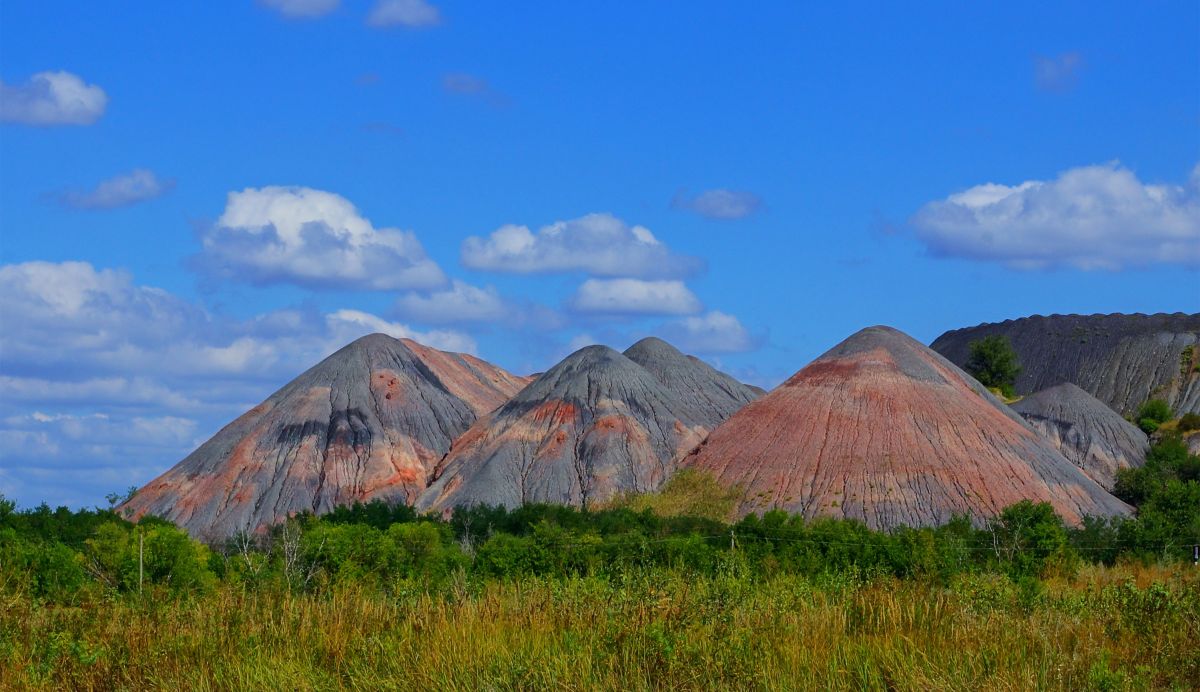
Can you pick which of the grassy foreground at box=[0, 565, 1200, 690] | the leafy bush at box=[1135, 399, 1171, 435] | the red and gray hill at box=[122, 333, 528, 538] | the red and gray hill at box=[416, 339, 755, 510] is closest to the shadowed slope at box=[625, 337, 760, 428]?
the red and gray hill at box=[416, 339, 755, 510]

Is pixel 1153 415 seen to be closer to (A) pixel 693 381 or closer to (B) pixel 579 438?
(A) pixel 693 381

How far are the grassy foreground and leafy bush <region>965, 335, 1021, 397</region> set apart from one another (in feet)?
336

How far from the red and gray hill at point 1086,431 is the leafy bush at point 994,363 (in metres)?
21.4

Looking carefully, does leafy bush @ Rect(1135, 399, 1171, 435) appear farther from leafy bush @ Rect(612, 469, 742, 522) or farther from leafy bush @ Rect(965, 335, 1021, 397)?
leafy bush @ Rect(612, 469, 742, 522)

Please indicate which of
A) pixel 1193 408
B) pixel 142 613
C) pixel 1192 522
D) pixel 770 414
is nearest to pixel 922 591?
pixel 142 613

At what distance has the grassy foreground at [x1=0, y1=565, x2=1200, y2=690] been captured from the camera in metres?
14.4

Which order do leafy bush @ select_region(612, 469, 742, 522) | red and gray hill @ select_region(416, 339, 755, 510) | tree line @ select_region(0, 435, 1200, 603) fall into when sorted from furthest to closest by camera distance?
red and gray hill @ select_region(416, 339, 755, 510)
leafy bush @ select_region(612, 469, 742, 522)
tree line @ select_region(0, 435, 1200, 603)

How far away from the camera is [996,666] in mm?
14156

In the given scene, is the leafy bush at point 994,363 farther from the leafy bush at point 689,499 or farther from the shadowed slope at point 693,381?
the leafy bush at point 689,499

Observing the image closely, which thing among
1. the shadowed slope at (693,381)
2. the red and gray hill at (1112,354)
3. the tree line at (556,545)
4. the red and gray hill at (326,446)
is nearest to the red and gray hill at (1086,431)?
the red and gray hill at (1112,354)

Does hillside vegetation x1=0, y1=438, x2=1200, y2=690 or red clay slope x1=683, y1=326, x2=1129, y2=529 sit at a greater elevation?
red clay slope x1=683, y1=326, x2=1129, y2=529

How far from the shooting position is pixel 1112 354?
11575 cm

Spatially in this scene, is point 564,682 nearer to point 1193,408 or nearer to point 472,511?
point 472,511

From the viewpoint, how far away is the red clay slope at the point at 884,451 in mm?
66875
